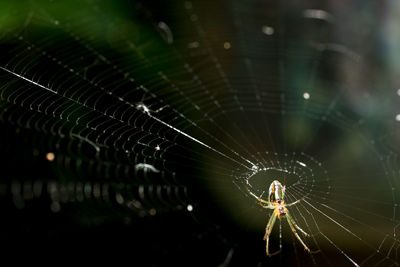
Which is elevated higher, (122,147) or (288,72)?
(288,72)

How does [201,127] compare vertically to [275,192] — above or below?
above

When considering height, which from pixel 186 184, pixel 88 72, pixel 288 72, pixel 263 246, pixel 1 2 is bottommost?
pixel 263 246

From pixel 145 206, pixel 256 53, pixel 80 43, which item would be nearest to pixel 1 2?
pixel 80 43

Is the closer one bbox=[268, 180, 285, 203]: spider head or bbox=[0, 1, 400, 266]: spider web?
bbox=[0, 1, 400, 266]: spider web

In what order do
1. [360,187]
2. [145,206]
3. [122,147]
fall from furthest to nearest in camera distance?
[360,187] → [122,147] → [145,206]

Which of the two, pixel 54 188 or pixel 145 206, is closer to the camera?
pixel 54 188

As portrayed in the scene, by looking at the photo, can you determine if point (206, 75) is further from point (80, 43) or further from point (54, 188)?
point (54, 188)

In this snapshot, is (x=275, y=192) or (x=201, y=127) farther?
(x=201, y=127)

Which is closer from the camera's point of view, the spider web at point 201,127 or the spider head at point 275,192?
the spider web at point 201,127
